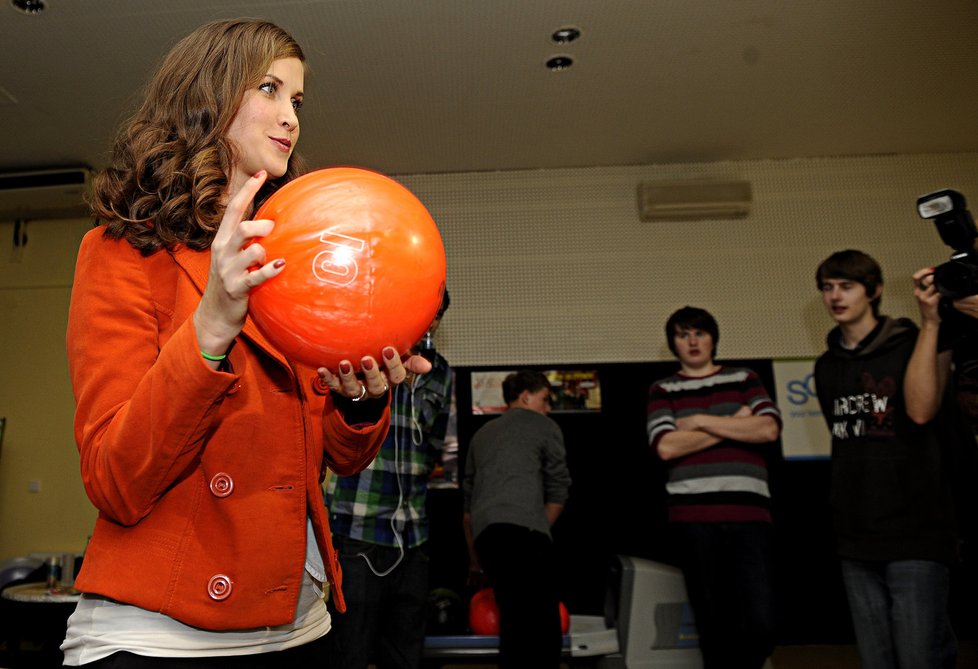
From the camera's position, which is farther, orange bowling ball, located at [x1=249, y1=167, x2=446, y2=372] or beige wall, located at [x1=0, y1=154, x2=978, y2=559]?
beige wall, located at [x1=0, y1=154, x2=978, y2=559]

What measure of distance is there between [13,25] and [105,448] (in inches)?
156

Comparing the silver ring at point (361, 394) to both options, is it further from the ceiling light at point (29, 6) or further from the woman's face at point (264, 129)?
the ceiling light at point (29, 6)

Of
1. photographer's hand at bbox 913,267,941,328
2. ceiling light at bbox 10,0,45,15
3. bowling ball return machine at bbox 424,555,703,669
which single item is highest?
ceiling light at bbox 10,0,45,15

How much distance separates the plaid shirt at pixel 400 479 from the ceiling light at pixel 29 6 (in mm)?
2743

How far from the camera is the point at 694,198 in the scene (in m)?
5.36

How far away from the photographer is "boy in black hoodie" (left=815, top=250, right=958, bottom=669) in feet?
7.86

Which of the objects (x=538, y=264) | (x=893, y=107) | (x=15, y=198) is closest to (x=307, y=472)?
(x=538, y=264)

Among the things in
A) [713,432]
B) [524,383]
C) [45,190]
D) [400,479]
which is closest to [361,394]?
[400,479]

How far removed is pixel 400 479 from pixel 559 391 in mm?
2354

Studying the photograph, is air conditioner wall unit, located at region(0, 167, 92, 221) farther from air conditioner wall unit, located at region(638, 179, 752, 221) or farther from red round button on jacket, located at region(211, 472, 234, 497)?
red round button on jacket, located at region(211, 472, 234, 497)

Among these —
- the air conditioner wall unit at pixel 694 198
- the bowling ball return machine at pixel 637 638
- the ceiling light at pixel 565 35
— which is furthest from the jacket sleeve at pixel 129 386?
the air conditioner wall unit at pixel 694 198

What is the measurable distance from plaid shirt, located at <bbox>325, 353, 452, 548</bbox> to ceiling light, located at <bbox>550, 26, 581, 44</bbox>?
204 centimetres

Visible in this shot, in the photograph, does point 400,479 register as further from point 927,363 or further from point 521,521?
point 927,363

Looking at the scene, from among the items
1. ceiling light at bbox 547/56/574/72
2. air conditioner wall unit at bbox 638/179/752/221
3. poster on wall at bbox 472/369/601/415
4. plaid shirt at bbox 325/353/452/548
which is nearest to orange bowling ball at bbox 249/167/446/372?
plaid shirt at bbox 325/353/452/548
